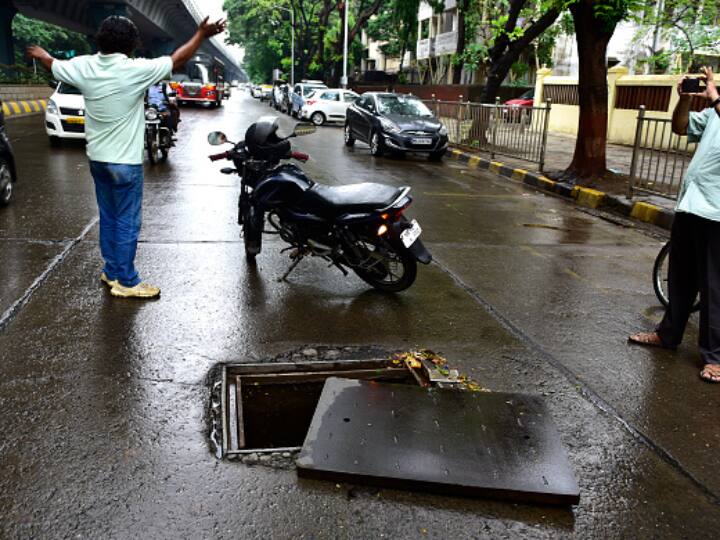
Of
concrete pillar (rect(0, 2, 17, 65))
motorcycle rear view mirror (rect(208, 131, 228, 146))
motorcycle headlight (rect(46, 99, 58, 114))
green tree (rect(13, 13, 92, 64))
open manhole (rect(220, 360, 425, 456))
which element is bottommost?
open manhole (rect(220, 360, 425, 456))

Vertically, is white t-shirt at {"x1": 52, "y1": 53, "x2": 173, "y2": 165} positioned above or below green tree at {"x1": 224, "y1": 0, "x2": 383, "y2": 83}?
below

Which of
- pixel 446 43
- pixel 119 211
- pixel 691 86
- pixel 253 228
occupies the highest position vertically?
pixel 446 43

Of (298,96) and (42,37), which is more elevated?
(42,37)

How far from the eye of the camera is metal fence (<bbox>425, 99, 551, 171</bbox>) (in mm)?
13906

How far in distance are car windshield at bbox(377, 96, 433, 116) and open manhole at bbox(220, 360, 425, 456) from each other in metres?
13.6

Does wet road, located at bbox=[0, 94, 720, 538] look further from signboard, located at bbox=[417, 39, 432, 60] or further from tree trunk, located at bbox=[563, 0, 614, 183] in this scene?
signboard, located at bbox=[417, 39, 432, 60]

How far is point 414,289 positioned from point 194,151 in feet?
35.2

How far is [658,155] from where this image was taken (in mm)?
9898

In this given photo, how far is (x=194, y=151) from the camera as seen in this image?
15.2 m

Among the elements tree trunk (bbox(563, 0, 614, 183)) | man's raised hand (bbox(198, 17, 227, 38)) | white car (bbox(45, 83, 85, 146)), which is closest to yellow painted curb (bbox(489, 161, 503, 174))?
tree trunk (bbox(563, 0, 614, 183))

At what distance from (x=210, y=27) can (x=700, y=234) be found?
143 inches

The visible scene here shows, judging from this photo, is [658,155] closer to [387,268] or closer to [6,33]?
[387,268]

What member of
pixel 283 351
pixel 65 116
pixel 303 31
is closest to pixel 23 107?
pixel 65 116

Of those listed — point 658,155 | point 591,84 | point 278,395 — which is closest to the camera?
point 278,395
